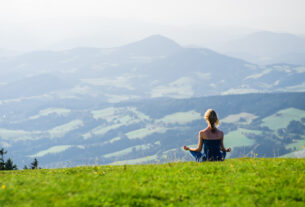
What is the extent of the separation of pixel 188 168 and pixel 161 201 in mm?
4517

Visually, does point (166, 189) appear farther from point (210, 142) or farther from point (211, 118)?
point (210, 142)

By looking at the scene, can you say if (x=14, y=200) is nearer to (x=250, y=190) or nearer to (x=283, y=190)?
(x=250, y=190)

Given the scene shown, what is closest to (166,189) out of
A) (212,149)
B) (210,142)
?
(210,142)

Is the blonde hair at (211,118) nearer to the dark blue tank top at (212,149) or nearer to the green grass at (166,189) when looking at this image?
the dark blue tank top at (212,149)

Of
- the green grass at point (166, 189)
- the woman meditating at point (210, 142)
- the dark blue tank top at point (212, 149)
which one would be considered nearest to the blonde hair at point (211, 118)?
the woman meditating at point (210, 142)

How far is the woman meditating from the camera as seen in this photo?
15.5m

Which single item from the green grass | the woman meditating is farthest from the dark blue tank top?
the green grass

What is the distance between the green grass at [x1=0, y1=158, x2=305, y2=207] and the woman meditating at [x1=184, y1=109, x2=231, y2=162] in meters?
3.04

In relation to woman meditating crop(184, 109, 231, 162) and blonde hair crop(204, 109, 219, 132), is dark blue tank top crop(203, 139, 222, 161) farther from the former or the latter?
blonde hair crop(204, 109, 219, 132)

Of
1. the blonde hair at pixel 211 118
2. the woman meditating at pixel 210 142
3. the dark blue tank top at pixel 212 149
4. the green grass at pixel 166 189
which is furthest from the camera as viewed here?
the dark blue tank top at pixel 212 149

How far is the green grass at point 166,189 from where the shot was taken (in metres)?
9.45

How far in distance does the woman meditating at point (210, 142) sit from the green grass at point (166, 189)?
9.97 ft

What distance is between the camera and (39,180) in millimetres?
11758

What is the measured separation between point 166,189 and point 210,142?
5918 millimetres
